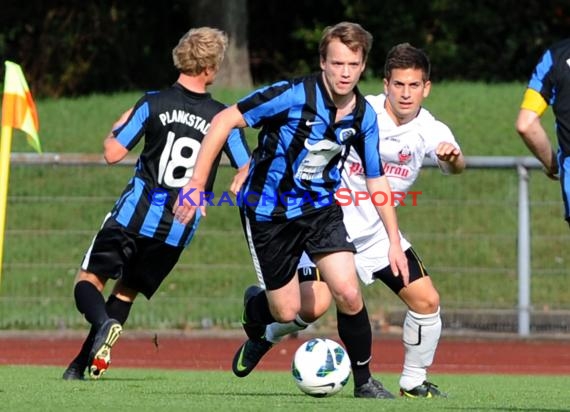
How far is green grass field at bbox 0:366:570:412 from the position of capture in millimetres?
6691

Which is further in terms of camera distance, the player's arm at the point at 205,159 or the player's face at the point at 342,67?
the player's face at the point at 342,67

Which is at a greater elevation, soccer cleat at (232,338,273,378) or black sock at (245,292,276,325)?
black sock at (245,292,276,325)

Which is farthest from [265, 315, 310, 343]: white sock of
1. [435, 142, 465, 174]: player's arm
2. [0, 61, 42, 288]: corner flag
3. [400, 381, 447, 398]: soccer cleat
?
[0, 61, 42, 288]: corner flag

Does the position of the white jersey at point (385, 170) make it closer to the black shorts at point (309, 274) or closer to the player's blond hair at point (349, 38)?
the black shorts at point (309, 274)

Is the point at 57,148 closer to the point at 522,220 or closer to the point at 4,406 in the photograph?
the point at 522,220

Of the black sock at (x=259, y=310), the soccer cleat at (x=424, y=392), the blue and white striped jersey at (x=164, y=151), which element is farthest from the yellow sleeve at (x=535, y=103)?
the blue and white striped jersey at (x=164, y=151)

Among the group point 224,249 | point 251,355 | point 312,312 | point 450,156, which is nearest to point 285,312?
point 312,312

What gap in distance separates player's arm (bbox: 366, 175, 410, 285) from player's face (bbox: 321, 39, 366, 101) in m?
0.57

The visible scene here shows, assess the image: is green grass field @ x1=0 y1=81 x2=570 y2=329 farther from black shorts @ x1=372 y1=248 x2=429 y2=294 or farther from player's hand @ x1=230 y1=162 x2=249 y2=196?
player's hand @ x1=230 y1=162 x2=249 y2=196

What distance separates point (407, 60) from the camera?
8.08 metres

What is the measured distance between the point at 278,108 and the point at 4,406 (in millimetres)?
2004

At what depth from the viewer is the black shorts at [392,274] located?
8.01 metres

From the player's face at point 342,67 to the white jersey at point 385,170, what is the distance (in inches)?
39.6

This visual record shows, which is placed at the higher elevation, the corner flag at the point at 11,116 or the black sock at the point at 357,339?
the corner flag at the point at 11,116
